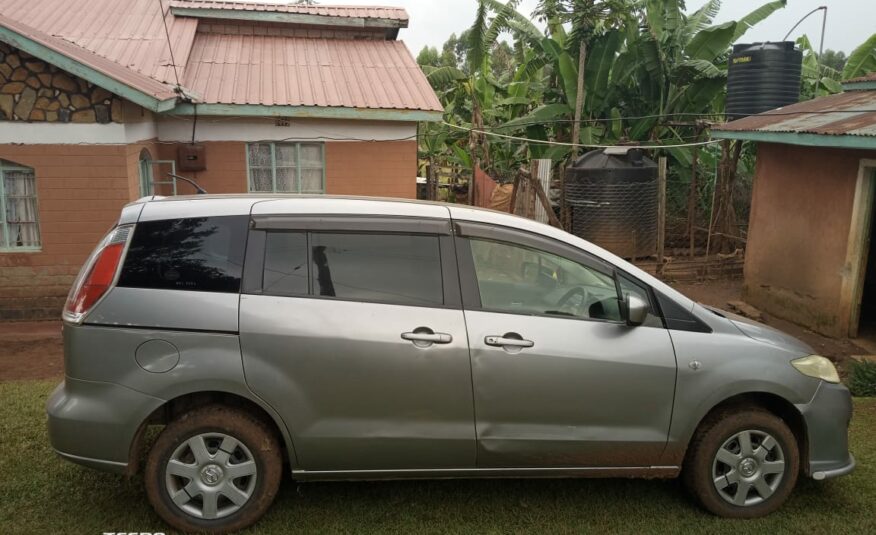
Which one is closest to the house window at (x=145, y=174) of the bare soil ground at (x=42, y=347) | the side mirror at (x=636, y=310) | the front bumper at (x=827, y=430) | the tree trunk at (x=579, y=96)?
the bare soil ground at (x=42, y=347)

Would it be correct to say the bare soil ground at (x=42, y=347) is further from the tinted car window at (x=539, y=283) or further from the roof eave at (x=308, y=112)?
the tinted car window at (x=539, y=283)

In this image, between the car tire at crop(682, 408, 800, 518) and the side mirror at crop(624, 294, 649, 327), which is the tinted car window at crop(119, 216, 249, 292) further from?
the car tire at crop(682, 408, 800, 518)

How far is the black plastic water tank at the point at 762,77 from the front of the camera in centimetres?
1246

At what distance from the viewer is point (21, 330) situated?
9.46 meters

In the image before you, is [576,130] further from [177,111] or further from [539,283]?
[539,283]

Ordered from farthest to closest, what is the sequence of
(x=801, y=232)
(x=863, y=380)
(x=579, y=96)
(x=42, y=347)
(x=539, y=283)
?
(x=579, y=96) → (x=801, y=232) → (x=42, y=347) → (x=863, y=380) → (x=539, y=283)

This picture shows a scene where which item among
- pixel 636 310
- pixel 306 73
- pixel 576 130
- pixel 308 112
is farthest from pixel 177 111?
pixel 636 310

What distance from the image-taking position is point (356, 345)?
12.3 feet

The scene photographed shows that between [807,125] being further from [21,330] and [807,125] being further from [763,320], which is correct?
[21,330]

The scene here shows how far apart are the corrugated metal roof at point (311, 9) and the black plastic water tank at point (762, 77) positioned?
5973 mm

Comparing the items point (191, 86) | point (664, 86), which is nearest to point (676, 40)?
point (664, 86)

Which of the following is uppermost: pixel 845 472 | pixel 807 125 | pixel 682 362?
pixel 807 125

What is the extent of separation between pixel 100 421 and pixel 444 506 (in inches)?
Answer: 74.6

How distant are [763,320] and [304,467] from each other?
8.01m
